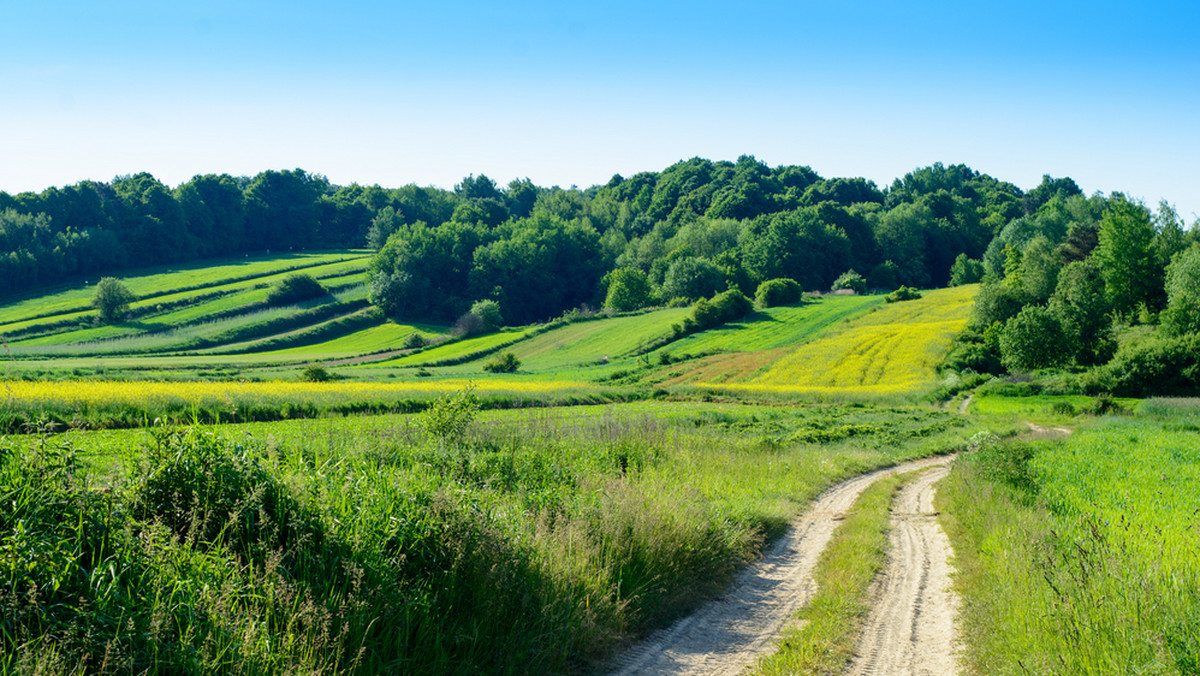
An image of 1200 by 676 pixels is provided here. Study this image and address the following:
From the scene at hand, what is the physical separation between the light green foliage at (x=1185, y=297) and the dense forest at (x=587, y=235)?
12.3 m

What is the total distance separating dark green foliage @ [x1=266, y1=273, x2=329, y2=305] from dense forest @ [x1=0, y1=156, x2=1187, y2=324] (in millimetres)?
8883

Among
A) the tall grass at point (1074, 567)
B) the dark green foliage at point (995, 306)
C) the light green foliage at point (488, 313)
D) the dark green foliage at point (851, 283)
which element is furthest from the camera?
the dark green foliage at point (851, 283)

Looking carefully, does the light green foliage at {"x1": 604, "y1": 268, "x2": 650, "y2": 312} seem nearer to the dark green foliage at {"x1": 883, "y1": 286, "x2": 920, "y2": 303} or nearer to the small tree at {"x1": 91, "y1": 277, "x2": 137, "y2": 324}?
the dark green foliage at {"x1": 883, "y1": 286, "x2": 920, "y2": 303}

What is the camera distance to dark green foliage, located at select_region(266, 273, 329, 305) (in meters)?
95.3

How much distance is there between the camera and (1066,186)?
6462 inches

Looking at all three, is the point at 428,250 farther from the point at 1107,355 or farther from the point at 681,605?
the point at 681,605

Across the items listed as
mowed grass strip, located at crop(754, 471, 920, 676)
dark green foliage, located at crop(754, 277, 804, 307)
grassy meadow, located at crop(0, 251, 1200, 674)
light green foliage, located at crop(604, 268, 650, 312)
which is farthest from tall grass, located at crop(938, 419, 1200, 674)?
light green foliage, located at crop(604, 268, 650, 312)

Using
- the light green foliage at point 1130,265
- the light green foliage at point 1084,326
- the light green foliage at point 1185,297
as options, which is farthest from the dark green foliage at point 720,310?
the light green foliage at point 1185,297

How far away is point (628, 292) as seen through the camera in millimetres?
101312

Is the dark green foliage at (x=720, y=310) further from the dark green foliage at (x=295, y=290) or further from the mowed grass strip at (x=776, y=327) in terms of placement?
the dark green foliage at (x=295, y=290)

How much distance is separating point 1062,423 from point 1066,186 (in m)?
161

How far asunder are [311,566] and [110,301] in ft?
309

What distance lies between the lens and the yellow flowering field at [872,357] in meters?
53.6

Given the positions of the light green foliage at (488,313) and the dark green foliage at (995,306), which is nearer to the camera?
the dark green foliage at (995,306)
